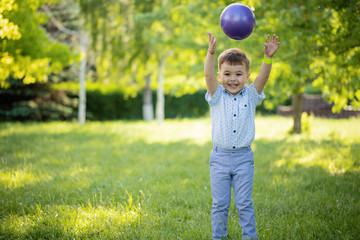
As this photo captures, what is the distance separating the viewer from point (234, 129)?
2.58 meters

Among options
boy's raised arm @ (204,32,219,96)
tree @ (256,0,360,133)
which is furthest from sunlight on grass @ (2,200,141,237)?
tree @ (256,0,360,133)

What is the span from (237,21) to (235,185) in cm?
155

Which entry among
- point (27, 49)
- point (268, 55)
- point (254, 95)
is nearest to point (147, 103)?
point (27, 49)

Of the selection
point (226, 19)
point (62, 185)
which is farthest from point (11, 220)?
point (226, 19)

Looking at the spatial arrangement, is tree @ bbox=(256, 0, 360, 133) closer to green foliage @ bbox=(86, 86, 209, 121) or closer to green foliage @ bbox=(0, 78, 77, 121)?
green foliage @ bbox=(86, 86, 209, 121)

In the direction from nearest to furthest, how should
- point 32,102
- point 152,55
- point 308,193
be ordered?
point 308,193 < point 152,55 < point 32,102

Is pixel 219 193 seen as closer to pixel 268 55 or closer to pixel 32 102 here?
pixel 268 55

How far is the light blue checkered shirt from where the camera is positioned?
2.57 m

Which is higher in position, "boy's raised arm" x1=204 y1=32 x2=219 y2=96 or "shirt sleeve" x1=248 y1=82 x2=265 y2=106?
"boy's raised arm" x1=204 y1=32 x2=219 y2=96

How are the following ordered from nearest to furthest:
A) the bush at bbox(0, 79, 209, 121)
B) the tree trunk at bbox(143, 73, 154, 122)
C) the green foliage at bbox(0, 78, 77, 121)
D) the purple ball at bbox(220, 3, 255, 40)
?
the purple ball at bbox(220, 3, 255, 40) → the green foliage at bbox(0, 78, 77, 121) → the bush at bbox(0, 79, 209, 121) → the tree trunk at bbox(143, 73, 154, 122)

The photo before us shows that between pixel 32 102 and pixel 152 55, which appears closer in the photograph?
pixel 152 55

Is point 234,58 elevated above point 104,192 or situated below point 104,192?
above

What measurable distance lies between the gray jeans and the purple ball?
3.83 ft

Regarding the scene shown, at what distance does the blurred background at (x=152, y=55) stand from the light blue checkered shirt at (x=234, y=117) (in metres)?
1.85
